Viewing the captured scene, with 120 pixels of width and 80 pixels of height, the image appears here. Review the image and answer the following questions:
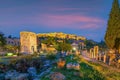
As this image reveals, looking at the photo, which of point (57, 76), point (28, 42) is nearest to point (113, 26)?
point (28, 42)

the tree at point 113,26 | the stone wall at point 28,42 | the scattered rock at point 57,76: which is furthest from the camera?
the stone wall at point 28,42

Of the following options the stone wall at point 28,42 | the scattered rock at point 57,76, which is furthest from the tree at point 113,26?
the scattered rock at point 57,76

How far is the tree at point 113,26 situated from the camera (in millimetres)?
48094

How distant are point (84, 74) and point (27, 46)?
32.1 m

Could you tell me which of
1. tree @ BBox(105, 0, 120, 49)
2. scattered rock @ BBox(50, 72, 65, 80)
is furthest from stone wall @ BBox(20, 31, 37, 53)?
scattered rock @ BBox(50, 72, 65, 80)

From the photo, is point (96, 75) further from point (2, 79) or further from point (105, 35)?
point (105, 35)

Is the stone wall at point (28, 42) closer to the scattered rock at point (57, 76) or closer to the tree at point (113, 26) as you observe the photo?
the tree at point (113, 26)

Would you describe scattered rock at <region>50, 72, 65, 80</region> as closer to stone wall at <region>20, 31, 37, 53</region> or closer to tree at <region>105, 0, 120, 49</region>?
tree at <region>105, 0, 120, 49</region>

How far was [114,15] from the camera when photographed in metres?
48.9

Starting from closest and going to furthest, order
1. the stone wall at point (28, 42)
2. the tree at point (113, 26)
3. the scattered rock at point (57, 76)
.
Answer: the scattered rock at point (57, 76)
the tree at point (113, 26)
the stone wall at point (28, 42)

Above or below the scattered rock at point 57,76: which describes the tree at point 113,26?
above

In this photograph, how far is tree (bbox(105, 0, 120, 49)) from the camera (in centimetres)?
4809

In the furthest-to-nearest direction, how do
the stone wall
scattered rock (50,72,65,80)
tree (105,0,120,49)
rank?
the stone wall, tree (105,0,120,49), scattered rock (50,72,65,80)

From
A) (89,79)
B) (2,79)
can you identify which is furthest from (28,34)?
(89,79)
